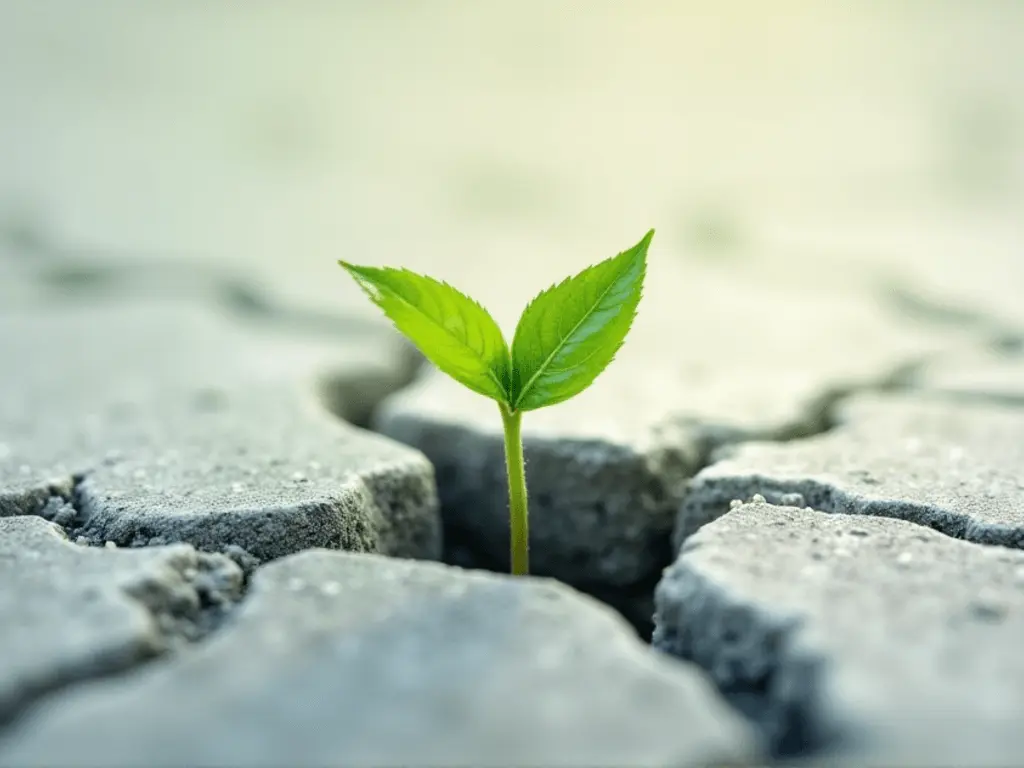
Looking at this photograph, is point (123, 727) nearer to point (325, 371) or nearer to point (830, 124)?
point (325, 371)

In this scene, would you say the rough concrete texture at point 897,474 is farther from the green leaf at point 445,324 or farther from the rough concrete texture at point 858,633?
the green leaf at point 445,324

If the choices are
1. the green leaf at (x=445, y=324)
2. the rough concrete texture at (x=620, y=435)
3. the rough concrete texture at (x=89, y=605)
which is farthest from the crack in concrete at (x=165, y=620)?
the rough concrete texture at (x=620, y=435)

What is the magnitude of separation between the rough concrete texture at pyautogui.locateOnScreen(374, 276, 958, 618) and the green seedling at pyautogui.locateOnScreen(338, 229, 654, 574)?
0.36 meters

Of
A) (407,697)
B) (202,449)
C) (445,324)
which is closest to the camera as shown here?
(407,697)

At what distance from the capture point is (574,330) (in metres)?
1.05

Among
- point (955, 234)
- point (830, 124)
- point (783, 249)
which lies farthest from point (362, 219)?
point (830, 124)

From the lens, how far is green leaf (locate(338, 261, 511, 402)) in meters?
1.01

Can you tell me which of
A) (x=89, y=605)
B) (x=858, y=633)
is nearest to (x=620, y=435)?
(x=858, y=633)

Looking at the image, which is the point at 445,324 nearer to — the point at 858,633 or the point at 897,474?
the point at 858,633

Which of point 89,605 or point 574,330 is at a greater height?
point 574,330

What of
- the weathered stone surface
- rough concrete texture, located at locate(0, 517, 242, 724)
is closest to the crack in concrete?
rough concrete texture, located at locate(0, 517, 242, 724)

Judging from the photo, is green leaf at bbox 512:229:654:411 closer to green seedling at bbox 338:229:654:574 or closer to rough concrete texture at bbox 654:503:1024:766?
green seedling at bbox 338:229:654:574

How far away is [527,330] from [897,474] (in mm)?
540

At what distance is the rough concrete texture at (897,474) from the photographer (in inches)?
44.0
